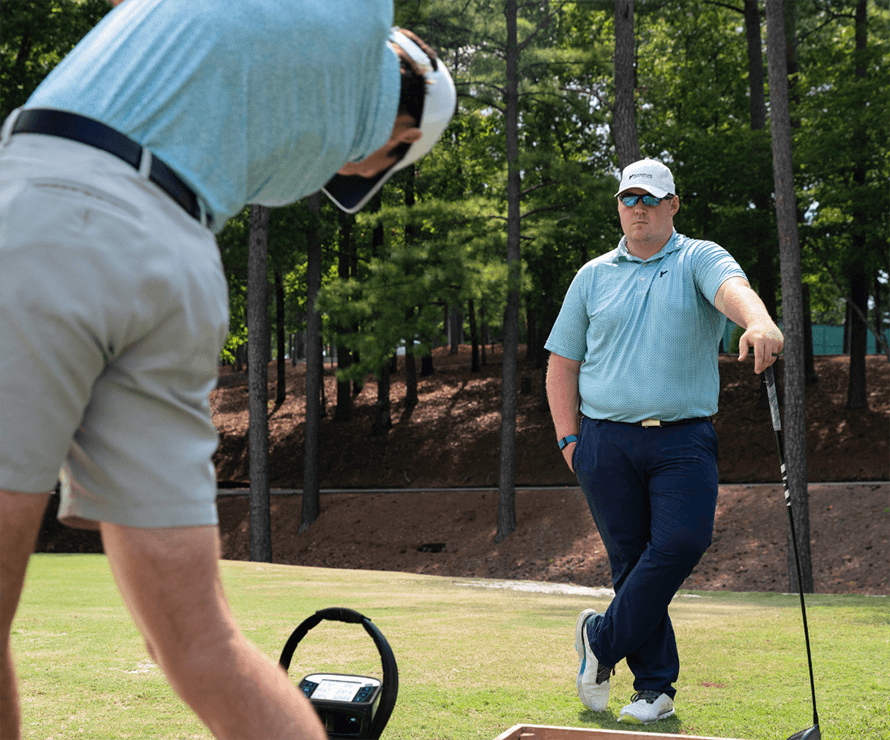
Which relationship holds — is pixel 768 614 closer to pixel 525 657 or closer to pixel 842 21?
pixel 525 657

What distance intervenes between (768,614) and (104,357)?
6.77 m

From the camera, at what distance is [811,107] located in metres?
18.5

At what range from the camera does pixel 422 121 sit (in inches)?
77.4

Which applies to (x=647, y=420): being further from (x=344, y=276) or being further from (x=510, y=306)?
(x=344, y=276)

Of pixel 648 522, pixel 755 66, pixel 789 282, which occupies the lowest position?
pixel 648 522

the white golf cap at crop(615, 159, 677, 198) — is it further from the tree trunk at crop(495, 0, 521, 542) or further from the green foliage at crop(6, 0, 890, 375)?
the tree trunk at crop(495, 0, 521, 542)

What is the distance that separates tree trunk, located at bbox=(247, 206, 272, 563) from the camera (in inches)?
757

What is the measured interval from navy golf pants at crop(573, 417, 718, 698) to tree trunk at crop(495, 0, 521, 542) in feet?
48.6

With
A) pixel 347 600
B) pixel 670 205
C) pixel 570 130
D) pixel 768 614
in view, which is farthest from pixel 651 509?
pixel 570 130

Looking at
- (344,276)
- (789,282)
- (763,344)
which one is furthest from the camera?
(344,276)

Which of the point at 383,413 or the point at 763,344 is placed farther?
the point at 383,413

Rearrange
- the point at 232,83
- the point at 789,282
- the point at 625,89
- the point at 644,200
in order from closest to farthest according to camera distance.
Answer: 1. the point at 232,83
2. the point at 644,200
3. the point at 789,282
4. the point at 625,89

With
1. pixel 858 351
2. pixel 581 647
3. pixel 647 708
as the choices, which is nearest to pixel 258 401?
pixel 858 351

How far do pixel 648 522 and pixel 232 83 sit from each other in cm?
287
